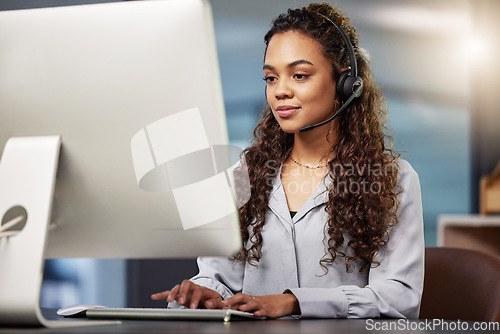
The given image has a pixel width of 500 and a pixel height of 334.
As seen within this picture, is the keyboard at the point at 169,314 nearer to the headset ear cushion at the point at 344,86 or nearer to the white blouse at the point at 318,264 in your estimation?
the white blouse at the point at 318,264

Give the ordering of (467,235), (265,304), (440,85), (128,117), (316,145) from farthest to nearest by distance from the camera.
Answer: (440,85), (467,235), (316,145), (265,304), (128,117)

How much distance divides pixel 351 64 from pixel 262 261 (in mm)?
523

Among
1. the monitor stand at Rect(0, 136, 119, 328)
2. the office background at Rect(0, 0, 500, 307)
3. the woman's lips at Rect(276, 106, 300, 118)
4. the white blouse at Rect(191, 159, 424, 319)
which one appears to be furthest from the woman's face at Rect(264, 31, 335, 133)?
the office background at Rect(0, 0, 500, 307)

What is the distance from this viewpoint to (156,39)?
82 cm

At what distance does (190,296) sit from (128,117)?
40 cm

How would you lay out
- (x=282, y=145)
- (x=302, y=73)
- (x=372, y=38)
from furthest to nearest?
(x=372, y=38) < (x=282, y=145) < (x=302, y=73)

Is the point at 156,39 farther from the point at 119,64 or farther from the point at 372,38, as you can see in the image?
the point at 372,38

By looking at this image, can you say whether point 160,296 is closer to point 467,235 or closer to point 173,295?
point 173,295

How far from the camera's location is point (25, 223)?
0.85m

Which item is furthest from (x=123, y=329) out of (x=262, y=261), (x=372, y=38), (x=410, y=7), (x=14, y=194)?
(x=410, y=7)

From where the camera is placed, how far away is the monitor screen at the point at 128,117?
809 millimetres

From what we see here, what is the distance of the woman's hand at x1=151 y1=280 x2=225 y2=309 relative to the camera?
1.04 meters

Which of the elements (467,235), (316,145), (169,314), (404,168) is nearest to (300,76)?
(316,145)

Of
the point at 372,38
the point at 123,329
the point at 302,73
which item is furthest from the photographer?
the point at 372,38
